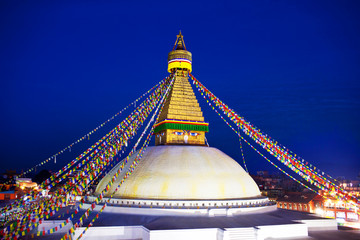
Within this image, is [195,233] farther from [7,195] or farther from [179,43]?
[7,195]

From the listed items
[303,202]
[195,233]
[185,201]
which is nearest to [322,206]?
[303,202]

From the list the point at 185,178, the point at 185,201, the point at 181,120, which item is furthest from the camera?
the point at 181,120

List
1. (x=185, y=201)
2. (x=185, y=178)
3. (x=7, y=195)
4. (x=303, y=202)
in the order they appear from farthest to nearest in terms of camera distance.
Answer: (x=7, y=195) < (x=303, y=202) < (x=185, y=178) < (x=185, y=201)

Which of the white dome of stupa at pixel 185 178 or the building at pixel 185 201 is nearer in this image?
the building at pixel 185 201

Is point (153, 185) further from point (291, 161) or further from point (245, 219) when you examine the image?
point (291, 161)

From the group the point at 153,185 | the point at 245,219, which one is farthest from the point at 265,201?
the point at 153,185

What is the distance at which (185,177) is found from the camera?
428 inches

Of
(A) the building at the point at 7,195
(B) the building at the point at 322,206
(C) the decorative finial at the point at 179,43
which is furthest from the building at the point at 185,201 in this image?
(A) the building at the point at 7,195

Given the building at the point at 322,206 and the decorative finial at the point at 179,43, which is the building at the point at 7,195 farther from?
the building at the point at 322,206

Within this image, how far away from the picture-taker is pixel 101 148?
37.4ft

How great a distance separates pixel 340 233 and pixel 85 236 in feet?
28.9

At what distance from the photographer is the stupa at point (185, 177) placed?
10.4 metres

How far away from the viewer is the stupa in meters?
10.4

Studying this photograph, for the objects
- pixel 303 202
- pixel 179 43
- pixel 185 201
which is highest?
pixel 179 43
